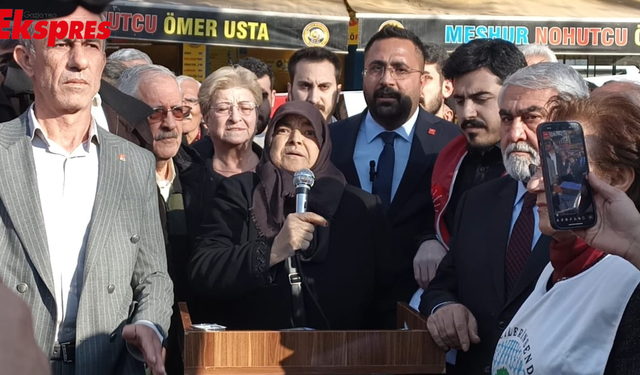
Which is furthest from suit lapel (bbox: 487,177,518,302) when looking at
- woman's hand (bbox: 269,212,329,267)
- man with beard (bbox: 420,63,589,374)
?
woman's hand (bbox: 269,212,329,267)

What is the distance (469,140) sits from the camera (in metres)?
4.20

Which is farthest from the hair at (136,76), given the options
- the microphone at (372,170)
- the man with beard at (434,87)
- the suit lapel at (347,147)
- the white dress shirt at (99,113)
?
the man with beard at (434,87)

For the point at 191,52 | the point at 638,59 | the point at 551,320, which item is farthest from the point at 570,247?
the point at 638,59

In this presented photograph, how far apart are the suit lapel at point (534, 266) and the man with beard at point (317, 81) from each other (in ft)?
11.0

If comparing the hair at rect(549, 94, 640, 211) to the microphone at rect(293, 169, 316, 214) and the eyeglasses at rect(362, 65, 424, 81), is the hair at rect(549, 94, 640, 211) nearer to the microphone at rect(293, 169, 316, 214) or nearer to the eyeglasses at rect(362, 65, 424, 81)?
the microphone at rect(293, 169, 316, 214)

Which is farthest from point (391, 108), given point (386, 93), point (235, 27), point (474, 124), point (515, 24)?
point (515, 24)

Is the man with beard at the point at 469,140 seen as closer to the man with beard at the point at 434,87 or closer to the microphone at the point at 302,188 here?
the microphone at the point at 302,188

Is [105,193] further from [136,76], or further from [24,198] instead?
[136,76]

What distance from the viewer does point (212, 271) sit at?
3865 millimetres

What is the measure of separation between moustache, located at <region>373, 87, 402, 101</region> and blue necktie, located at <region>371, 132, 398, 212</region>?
0.23 m

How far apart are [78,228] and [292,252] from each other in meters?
0.88

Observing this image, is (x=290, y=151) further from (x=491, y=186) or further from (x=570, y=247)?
(x=570, y=247)

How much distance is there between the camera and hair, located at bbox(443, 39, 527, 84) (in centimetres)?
439

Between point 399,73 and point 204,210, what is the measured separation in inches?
56.1
